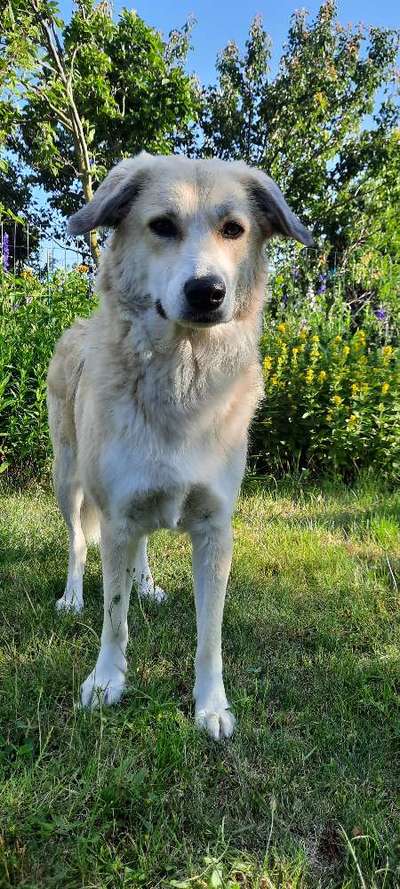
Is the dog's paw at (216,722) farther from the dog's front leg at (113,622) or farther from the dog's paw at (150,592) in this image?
the dog's paw at (150,592)

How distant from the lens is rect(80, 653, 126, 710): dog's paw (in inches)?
69.0

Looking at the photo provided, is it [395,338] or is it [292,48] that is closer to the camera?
Result: [395,338]

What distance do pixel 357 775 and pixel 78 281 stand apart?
4.28 m

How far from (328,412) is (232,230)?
2.66 metres

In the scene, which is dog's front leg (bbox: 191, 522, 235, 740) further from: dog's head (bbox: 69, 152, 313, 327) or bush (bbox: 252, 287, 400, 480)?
bush (bbox: 252, 287, 400, 480)

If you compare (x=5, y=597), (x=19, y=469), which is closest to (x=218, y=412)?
(x=5, y=597)

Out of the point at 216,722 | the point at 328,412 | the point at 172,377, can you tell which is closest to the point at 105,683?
the point at 216,722

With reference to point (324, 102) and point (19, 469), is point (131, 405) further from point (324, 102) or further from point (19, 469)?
point (324, 102)

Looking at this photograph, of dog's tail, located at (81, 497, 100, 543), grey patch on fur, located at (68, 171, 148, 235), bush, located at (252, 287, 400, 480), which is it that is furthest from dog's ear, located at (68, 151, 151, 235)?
bush, located at (252, 287, 400, 480)

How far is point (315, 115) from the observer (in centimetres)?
1249

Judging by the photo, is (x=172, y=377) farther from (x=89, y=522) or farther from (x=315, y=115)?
(x=315, y=115)

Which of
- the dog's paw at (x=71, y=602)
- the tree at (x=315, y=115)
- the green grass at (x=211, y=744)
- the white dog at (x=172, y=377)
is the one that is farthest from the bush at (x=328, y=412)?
the tree at (x=315, y=115)

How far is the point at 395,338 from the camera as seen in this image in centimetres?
581

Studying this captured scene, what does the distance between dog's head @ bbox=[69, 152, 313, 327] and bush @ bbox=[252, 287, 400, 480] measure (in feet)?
8.10
